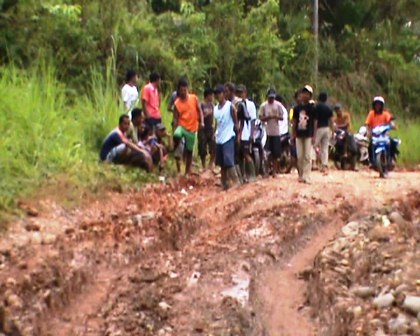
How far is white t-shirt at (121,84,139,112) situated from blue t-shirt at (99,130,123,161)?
1647 millimetres

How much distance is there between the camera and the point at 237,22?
23.9 meters

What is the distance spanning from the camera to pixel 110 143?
13039mm

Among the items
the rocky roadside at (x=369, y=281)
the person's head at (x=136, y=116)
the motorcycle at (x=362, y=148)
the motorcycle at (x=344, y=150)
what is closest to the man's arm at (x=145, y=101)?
the person's head at (x=136, y=116)

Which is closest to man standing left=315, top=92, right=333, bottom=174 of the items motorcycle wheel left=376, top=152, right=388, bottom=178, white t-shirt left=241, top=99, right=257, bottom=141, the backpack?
motorcycle wheel left=376, top=152, right=388, bottom=178

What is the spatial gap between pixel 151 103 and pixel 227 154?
6.15 feet

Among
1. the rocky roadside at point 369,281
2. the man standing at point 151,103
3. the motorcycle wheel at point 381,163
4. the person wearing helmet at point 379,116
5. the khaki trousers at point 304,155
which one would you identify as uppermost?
the man standing at point 151,103

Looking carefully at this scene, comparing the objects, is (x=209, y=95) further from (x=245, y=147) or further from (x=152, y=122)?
(x=245, y=147)

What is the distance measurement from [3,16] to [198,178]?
416 cm

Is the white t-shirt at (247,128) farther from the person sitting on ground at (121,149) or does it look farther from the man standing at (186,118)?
the person sitting on ground at (121,149)

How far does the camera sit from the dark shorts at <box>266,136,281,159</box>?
15.4 meters

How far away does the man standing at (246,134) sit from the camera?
45.8 ft


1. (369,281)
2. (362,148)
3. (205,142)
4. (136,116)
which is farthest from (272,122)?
(369,281)

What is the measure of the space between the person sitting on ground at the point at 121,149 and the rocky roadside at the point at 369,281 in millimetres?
3929

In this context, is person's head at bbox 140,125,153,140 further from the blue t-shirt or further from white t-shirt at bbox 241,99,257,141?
white t-shirt at bbox 241,99,257,141
